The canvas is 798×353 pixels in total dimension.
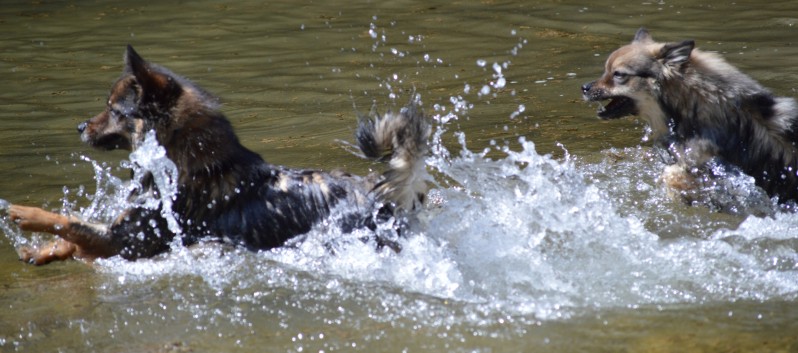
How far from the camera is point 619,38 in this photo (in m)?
10.5

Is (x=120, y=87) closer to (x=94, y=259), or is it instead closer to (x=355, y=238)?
(x=94, y=259)

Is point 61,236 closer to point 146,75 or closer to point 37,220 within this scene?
point 37,220

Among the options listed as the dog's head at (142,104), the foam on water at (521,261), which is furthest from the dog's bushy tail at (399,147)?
the dog's head at (142,104)

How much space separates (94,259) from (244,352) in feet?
4.97

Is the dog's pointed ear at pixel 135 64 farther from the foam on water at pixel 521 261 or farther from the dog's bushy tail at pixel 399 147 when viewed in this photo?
the dog's bushy tail at pixel 399 147

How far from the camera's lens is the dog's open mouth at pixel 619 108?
22.8 feet

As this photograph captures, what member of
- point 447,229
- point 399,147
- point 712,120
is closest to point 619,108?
point 712,120

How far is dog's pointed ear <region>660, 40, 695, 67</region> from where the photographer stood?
652cm

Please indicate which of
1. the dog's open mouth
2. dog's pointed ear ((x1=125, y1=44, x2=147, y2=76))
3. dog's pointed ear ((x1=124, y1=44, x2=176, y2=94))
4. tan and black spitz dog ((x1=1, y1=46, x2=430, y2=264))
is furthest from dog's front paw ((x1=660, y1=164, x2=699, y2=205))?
dog's pointed ear ((x1=125, y1=44, x2=147, y2=76))

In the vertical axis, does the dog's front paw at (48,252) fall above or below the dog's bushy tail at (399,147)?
below

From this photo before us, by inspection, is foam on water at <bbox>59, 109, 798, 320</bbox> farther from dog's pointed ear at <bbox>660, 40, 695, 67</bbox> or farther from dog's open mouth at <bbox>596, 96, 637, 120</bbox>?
dog's pointed ear at <bbox>660, 40, 695, 67</bbox>

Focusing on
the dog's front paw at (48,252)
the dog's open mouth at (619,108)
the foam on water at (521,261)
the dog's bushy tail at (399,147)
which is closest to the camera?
the foam on water at (521,261)

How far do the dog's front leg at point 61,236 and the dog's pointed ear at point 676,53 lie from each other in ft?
12.2

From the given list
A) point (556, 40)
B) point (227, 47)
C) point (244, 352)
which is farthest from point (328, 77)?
point (244, 352)
